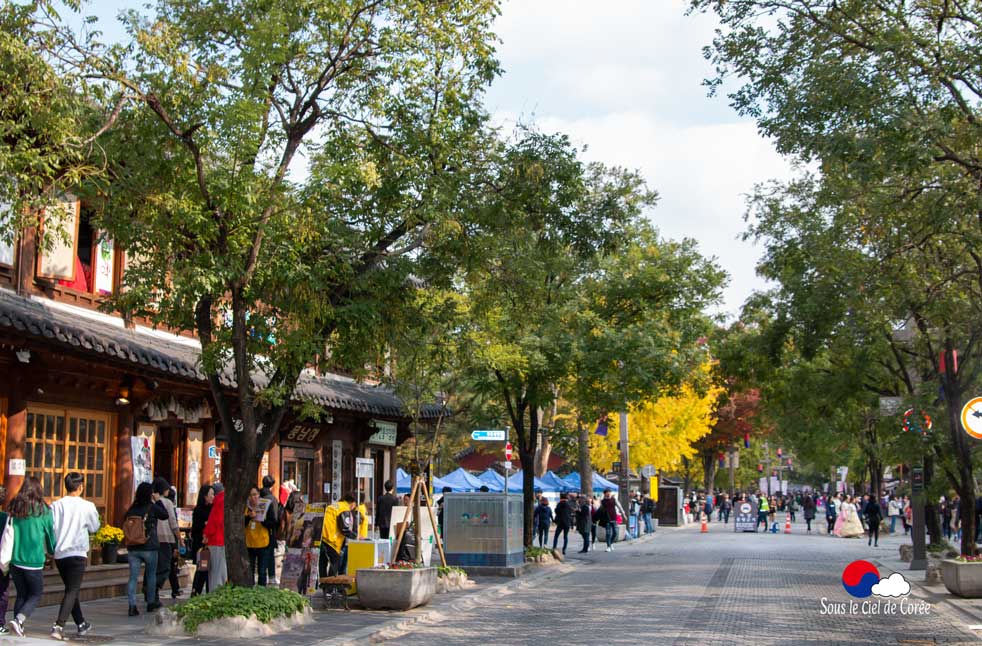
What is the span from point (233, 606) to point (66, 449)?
5.52 m

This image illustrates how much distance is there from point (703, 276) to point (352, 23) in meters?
15.4

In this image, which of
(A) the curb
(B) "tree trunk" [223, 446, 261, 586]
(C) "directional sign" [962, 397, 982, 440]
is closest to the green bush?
(B) "tree trunk" [223, 446, 261, 586]

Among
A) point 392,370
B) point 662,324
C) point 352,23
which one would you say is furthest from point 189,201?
point 662,324

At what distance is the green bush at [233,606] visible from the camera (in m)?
12.7

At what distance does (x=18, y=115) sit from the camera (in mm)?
12242

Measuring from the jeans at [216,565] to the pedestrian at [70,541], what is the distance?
3.81m

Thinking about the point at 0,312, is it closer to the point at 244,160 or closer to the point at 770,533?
the point at 244,160

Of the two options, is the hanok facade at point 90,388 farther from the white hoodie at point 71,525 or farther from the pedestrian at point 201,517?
the white hoodie at point 71,525

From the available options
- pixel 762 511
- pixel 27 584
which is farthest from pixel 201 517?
pixel 762 511

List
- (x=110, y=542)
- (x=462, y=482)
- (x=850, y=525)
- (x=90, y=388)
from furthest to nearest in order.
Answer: (x=850, y=525) < (x=462, y=482) < (x=90, y=388) < (x=110, y=542)

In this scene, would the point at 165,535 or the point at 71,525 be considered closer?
the point at 71,525

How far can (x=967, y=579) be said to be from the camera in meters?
17.2

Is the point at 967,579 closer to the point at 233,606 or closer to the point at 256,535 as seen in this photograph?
the point at 256,535

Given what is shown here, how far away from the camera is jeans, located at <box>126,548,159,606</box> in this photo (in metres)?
14.2
